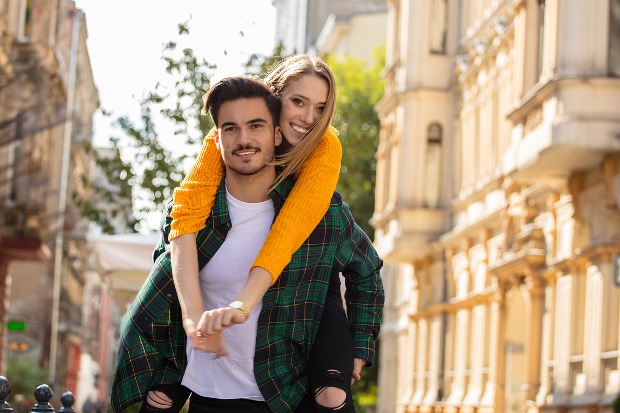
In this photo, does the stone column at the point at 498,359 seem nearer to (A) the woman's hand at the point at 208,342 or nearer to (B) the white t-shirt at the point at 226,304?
(B) the white t-shirt at the point at 226,304

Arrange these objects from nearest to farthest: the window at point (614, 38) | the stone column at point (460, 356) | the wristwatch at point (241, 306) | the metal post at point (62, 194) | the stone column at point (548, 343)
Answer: the wristwatch at point (241, 306)
the window at point (614, 38)
the stone column at point (548, 343)
the stone column at point (460, 356)
the metal post at point (62, 194)

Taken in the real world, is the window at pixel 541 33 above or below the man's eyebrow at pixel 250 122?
above

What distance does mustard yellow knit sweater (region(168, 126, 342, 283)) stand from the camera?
512 cm

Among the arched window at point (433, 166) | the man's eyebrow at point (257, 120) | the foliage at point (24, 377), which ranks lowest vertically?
the foliage at point (24, 377)

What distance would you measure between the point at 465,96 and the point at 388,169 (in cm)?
515

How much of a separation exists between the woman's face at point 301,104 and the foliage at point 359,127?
39272 millimetres

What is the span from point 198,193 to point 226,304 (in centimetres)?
39

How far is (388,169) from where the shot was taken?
3866 centimetres

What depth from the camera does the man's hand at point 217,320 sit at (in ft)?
15.6

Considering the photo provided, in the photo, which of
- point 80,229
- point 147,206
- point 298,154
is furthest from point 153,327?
point 80,229

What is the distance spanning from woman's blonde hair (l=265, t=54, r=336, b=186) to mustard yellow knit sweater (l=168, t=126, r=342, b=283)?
5 centimetres

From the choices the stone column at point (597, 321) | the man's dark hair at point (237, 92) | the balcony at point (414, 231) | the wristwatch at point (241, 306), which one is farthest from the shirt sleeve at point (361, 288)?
the balcony at point (414, 231)

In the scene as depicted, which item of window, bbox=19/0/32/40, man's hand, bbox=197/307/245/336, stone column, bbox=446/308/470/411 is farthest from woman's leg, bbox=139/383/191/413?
window, bbox=19/0/32/40

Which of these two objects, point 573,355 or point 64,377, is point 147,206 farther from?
point 64,377
